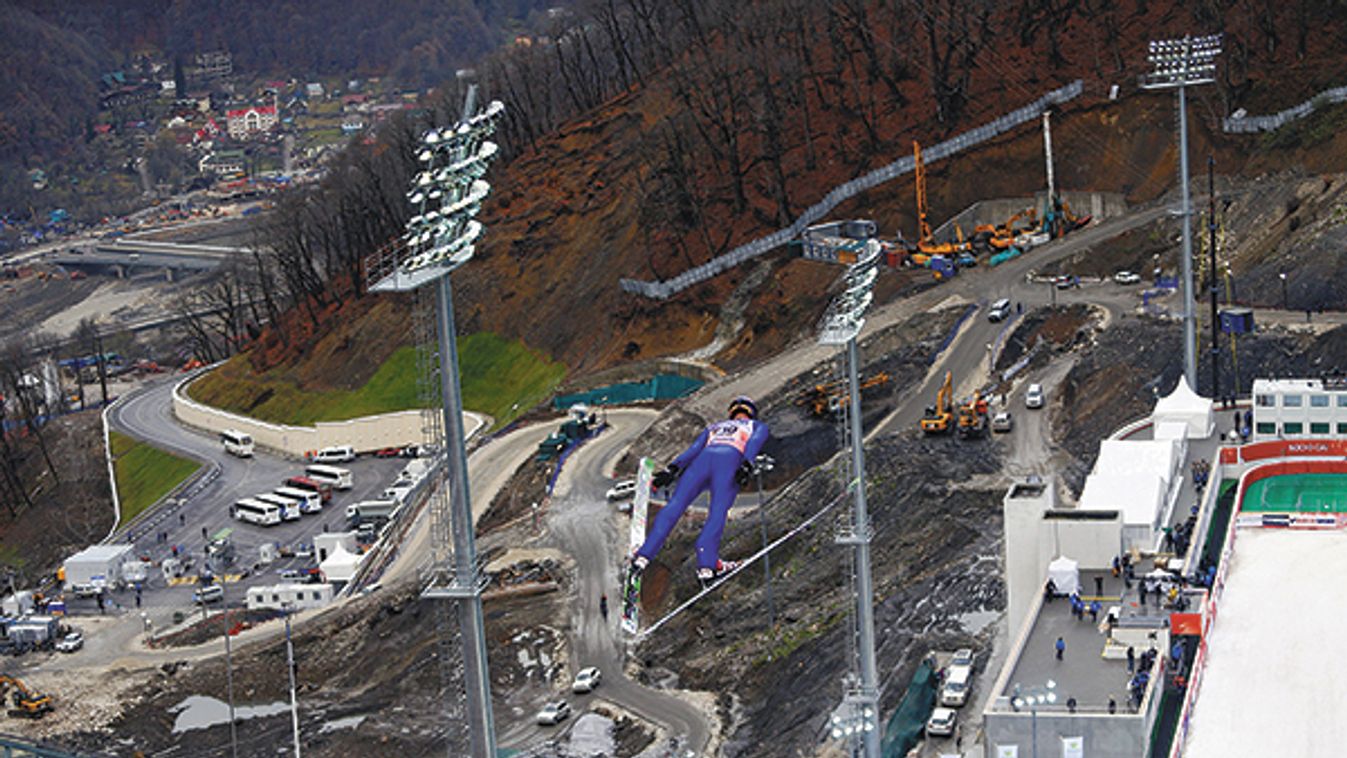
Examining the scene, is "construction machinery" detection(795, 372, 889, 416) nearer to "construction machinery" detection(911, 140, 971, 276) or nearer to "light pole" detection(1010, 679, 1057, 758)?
"construction machinery" detection(911, 140, 971, 276)

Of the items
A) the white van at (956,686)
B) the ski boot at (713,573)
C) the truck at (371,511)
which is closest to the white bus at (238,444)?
the truck at (371,511)

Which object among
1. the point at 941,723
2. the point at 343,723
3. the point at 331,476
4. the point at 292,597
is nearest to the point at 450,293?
the point at 941,723

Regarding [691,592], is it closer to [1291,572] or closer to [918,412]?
[918,412]

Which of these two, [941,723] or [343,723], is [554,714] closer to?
[343,723]

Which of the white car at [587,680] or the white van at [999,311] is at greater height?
the white van at [999,311]

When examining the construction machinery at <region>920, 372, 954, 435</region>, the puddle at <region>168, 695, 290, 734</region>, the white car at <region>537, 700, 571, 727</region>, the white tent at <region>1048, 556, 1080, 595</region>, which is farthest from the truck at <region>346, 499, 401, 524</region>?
the white tent at <region>1048, 556, 1080, 595</region>

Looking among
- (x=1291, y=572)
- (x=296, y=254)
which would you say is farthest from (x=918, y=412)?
(x=296, y=254)

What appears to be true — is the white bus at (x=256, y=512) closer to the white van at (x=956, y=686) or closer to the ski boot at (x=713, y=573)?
the ski boot at (x=713, y=573)
